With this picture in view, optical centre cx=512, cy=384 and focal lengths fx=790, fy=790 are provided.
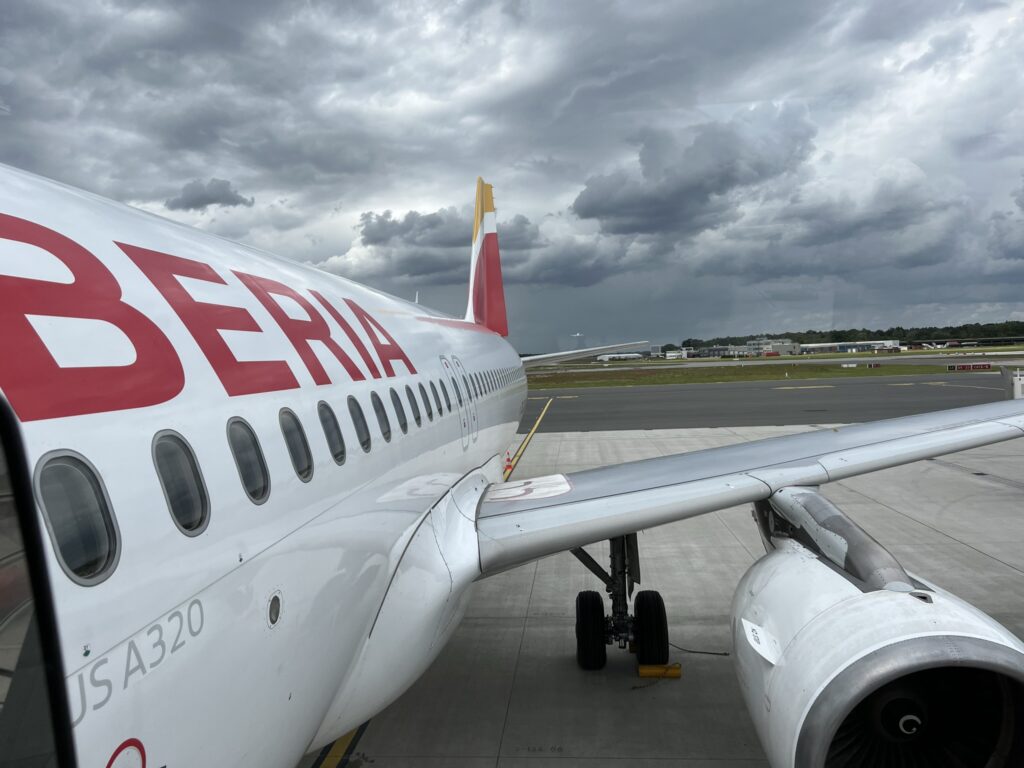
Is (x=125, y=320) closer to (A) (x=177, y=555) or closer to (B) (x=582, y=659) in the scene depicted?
(A) (x=177, y=555)

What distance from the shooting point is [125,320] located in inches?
107

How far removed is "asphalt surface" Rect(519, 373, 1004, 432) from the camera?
28.7m

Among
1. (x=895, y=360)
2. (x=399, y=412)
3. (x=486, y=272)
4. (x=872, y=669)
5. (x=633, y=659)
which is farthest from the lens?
(x=895, y=360)

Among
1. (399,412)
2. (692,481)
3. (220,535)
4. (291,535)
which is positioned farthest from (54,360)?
(692,481)

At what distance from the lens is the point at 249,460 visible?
3.28 metres

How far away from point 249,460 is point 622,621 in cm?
525

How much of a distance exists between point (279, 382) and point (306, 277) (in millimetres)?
2055

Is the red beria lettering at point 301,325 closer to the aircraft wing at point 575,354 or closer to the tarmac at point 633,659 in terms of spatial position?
the tarmac at point 633,659

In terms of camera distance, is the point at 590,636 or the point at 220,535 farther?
the point at 590,636

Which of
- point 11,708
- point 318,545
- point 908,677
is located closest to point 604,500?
point 908,677

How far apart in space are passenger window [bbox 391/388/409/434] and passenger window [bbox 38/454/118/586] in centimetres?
343

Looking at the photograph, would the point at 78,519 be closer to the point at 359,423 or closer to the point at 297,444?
the point at 297,444

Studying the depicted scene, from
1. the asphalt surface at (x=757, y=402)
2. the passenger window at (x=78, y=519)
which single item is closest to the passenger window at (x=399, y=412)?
the passenger window at (x=78, y=519)

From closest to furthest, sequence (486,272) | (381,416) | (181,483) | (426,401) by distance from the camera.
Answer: (181,483), (381,416), (426,401), (486,272)
